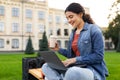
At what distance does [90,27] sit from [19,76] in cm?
528

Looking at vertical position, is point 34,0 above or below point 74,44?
above

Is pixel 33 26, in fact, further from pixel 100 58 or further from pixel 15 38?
pixel 100 58

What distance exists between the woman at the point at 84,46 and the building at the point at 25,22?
36508 millimetres

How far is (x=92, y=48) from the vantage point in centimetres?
334

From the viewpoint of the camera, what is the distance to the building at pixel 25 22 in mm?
40250

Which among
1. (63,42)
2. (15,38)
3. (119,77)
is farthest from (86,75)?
(63,42)

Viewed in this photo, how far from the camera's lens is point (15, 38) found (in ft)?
136

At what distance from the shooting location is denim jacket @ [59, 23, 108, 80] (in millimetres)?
3281

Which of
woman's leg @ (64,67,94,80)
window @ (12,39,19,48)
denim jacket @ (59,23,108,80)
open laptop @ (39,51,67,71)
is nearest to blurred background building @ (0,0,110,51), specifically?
window @ (12,39,19,48)

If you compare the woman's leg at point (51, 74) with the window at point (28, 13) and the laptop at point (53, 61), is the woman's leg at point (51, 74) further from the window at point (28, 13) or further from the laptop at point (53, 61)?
the window at point (28, 13)

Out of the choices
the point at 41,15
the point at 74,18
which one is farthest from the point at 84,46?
the point at 41,15

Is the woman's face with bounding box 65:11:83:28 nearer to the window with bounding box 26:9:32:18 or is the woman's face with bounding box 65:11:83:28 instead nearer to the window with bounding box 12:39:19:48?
the window with bounding box 12:39:19:48

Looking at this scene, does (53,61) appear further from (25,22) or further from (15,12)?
(25,22)

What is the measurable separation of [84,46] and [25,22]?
39.6 m
